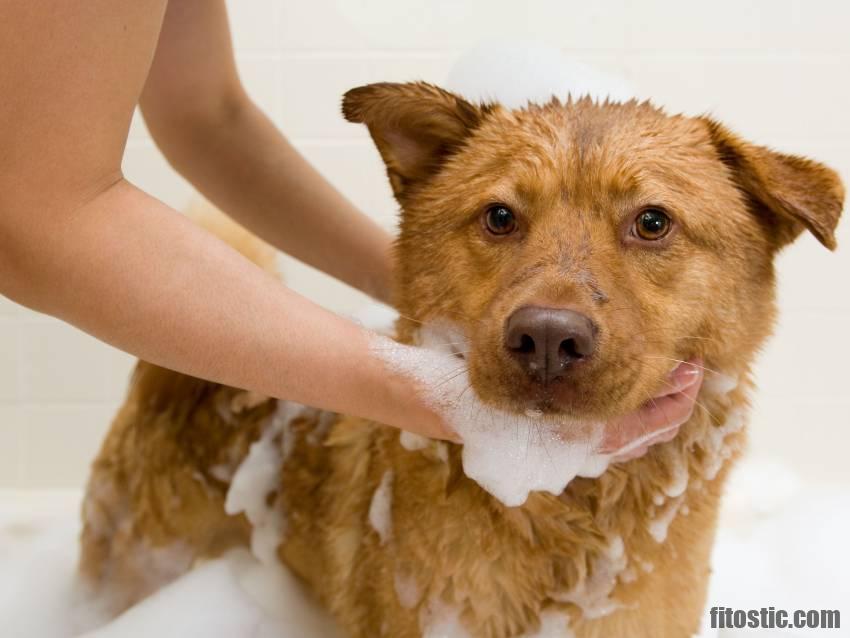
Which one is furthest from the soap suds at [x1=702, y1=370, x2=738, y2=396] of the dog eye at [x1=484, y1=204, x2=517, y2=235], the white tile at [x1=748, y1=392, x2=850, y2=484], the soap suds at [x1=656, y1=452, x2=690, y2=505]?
the white tile at [x1=748, y1=392, x2=850, y2=484]

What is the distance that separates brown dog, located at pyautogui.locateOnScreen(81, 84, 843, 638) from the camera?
1226 mm

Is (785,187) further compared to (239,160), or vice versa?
(239,160)

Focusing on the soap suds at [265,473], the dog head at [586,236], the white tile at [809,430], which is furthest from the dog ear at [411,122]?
the white tile at [809,430]

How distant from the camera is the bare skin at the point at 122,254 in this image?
1063 mm

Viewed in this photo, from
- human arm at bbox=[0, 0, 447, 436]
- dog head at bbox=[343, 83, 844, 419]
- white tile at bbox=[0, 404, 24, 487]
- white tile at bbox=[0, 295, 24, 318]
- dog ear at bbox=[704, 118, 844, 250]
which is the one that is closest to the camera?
human arm at bbox=[0, 0, 447, 436]

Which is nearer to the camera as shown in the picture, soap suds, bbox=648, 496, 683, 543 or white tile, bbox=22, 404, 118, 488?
soap suds, bbox=648, 496, 683, 543

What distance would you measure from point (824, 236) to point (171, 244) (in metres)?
0.89

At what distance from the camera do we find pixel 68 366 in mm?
2693

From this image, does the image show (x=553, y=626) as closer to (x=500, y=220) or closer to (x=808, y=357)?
(x=500, y=220)

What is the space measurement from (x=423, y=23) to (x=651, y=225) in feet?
4.53

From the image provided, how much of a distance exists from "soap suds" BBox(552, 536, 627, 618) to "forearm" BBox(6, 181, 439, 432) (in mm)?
444

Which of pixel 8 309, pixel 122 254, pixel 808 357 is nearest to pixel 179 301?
pixel 122 254

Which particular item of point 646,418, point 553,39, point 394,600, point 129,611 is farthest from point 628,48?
point 129,611

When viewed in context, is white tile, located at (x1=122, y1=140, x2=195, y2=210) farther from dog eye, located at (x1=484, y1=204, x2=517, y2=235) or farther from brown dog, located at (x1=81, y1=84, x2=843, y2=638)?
dog eye, located at (x1=484, y1=204, x2=517, y2=235)
